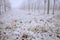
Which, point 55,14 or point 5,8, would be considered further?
point 5,8

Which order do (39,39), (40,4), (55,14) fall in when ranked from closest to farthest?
1. (39,39)
2. (55,14)
3. (40,4)

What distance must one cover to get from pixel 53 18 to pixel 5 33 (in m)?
1.17

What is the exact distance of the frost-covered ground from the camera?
219 centimetres

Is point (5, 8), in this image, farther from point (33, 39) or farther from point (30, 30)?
point (33, 39)

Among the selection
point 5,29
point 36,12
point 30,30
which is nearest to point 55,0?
point 36,12

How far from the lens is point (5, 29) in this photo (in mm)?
2338

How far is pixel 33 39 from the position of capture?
2141mm

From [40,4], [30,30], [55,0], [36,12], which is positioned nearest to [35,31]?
[30,30]

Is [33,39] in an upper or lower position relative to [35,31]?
lower

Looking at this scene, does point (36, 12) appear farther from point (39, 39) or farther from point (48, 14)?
point (39, 39)

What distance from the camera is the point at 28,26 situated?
233cm

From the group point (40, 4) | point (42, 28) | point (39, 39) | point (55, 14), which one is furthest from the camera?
point (40, 4)

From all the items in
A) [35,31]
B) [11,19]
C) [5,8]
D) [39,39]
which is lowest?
[39,39]

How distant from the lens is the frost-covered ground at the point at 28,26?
7.17 ft
